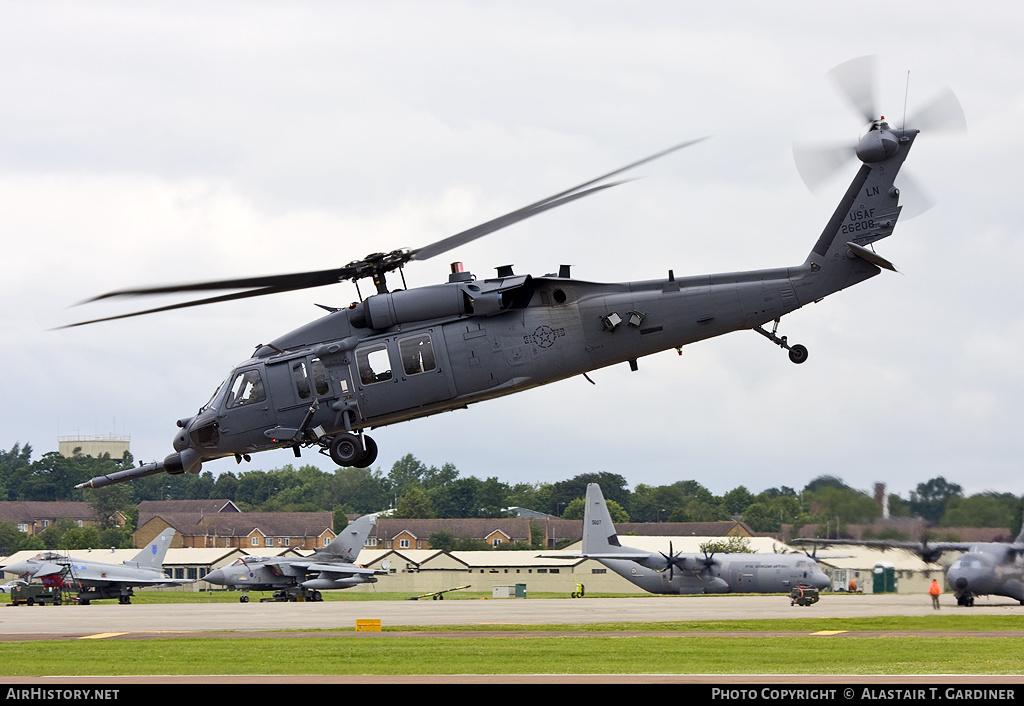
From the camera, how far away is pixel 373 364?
22.5 m

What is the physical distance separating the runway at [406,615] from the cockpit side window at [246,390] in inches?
1019

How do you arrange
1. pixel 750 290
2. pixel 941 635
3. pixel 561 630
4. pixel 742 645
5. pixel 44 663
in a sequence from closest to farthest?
1. pixel 750 290
2. pixel 44 663
3. pixel 742 645
4. pixel 941 635
5. pixel 561 630

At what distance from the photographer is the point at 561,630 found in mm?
46250

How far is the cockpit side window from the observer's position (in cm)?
2320

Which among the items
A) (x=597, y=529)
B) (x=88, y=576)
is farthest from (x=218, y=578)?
(x=597, y=529)

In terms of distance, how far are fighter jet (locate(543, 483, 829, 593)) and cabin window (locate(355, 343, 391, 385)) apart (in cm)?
5793

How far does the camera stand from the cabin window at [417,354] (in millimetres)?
22297

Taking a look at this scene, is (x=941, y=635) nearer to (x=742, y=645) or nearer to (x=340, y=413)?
(x=742, y=645)

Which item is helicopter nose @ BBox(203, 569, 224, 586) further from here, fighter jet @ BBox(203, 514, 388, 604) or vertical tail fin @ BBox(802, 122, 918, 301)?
vertical tail fin @ BBox(802, 122, 918, 301)

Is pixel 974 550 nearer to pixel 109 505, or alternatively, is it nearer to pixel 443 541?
pixel 443 541

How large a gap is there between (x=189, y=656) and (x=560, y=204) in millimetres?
22619

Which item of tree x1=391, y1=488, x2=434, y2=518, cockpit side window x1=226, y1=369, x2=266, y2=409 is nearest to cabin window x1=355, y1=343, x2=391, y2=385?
cockpit side window x1=226, y1=369, x2=266, y2=409

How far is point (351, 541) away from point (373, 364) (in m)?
67.2
